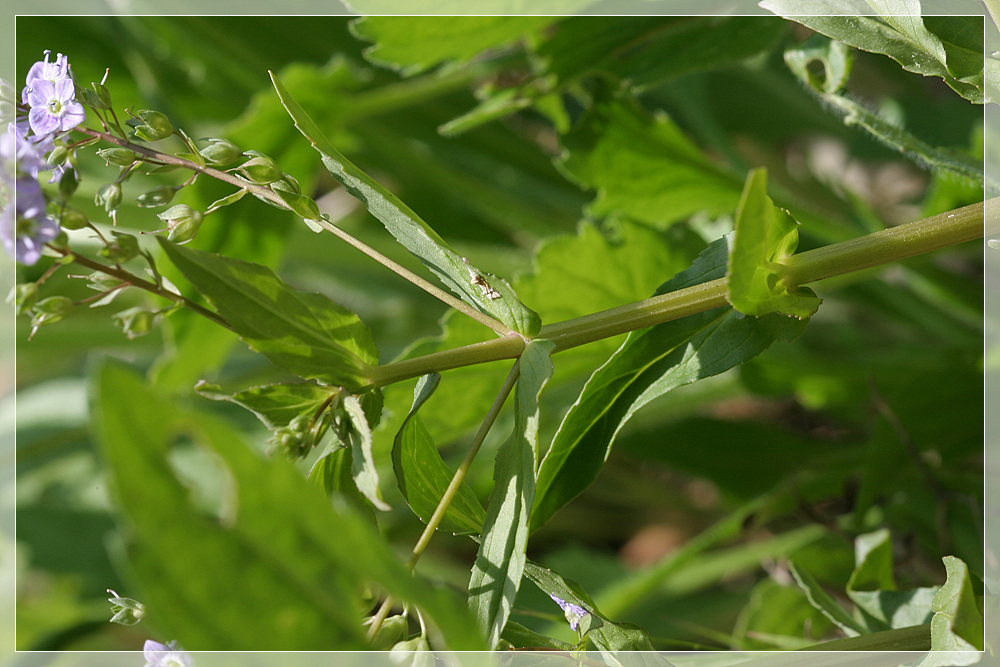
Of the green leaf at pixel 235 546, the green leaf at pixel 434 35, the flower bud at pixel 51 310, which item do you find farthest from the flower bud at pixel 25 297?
the green leaf at pixel 434 35

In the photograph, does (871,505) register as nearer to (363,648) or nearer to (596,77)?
(596,77)

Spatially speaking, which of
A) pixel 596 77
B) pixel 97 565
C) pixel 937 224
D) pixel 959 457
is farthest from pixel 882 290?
pixel 97 565

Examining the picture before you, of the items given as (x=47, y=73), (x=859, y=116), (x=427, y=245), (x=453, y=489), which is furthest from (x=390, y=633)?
(x=859, y=116)

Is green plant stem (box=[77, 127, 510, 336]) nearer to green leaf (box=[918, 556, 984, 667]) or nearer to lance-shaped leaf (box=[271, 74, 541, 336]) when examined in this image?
lance-shaped leaf (box=[271, 74, 541, 336])

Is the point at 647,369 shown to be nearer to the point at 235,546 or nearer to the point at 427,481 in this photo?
the point at 427,481

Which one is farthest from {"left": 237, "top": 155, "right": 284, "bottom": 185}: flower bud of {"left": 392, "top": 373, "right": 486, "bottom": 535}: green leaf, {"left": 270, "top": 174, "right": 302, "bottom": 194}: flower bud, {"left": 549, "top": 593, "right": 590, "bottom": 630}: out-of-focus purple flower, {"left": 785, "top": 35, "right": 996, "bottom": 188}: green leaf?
{"left": 785, "top": 35, "right": 996, "bottom": 188}: green leaf

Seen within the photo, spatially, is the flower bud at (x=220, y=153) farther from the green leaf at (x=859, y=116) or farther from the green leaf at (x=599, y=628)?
the green leaf at (x=859, y=116)
